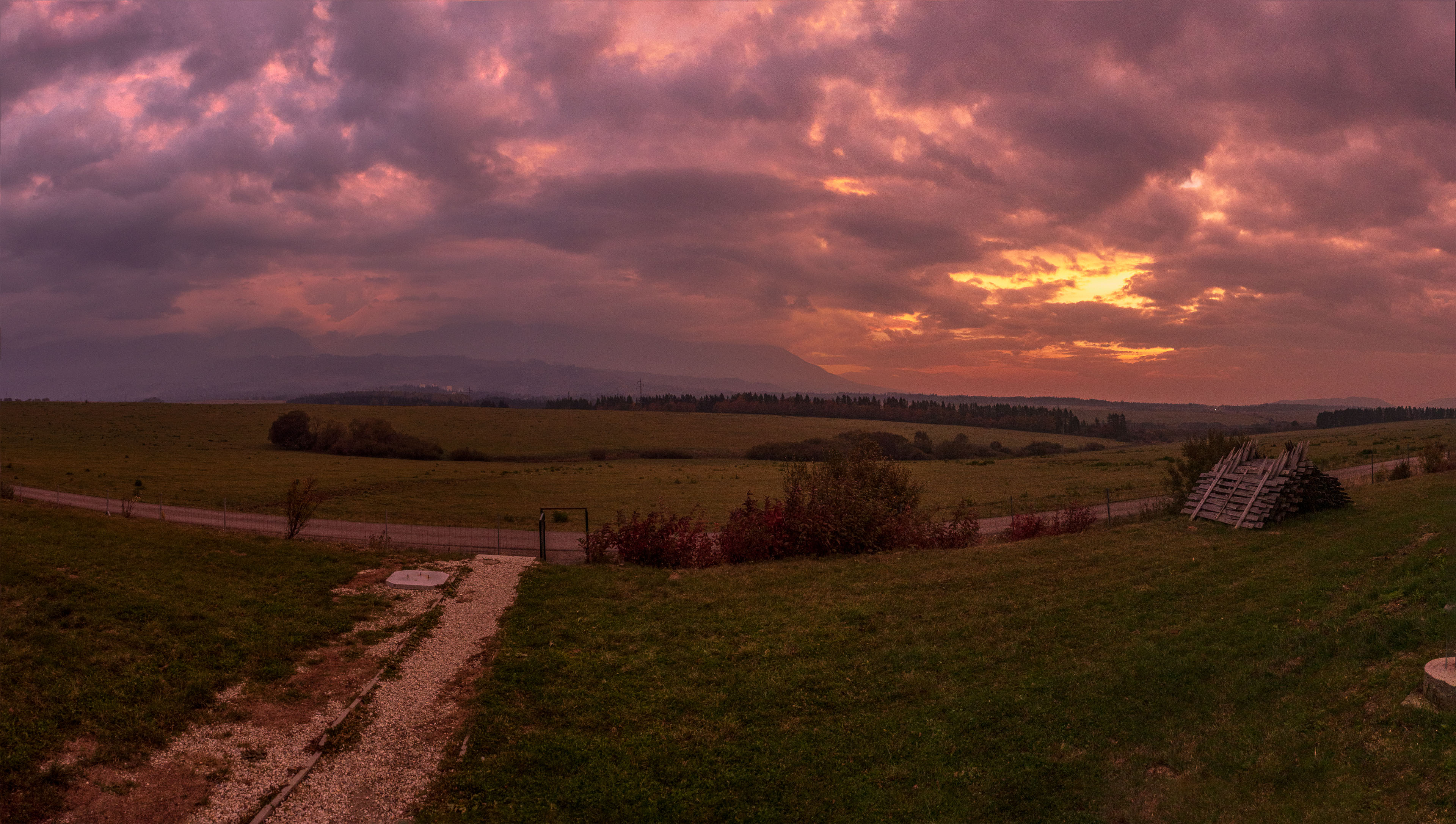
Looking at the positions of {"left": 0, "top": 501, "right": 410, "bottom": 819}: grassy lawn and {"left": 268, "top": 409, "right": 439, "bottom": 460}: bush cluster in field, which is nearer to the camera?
{"left": 0, "top": 501, "right": 410, "bottom": 819}: grassy lawn

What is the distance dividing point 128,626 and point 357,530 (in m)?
27.7

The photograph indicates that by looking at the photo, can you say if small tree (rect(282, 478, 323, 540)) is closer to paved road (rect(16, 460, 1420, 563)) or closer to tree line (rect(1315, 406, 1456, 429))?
paved road (rect(16, 460, 1420, 563))

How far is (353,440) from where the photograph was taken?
295ft

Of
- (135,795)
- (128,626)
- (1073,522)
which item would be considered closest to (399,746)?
(135,795)

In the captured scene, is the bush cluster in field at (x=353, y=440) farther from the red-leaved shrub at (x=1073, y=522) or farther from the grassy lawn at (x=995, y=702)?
the grassy lawn at (x=995, y=702)

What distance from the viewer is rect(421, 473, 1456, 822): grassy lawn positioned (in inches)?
303

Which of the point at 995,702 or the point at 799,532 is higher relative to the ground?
the point at 799,532

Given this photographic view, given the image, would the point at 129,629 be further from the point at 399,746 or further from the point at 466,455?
the point at 466,455

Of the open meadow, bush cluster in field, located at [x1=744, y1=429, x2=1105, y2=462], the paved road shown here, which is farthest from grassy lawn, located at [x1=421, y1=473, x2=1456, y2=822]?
bush cluster in field, located at [x1=744, y1=429, x2=1105, y2=462]

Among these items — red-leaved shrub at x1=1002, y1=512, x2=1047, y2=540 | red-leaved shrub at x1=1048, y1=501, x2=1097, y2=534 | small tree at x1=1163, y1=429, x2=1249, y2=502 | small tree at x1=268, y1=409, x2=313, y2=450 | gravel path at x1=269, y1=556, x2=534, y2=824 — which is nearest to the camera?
gravel path at x1=269, y1=556, x2=534, y2=824

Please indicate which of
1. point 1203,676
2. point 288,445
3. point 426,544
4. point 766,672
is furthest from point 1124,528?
point 288,445

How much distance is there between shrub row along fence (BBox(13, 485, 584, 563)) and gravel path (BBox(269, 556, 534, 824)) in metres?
12.1

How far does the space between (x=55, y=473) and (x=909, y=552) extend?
221ft

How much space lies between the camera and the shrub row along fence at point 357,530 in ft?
102
